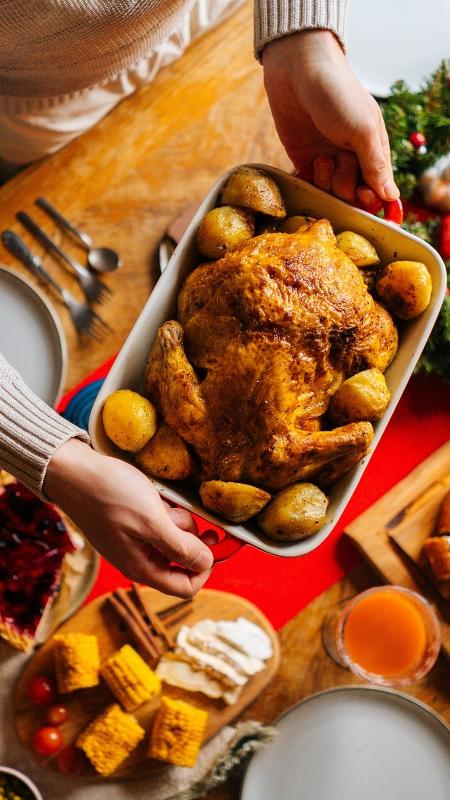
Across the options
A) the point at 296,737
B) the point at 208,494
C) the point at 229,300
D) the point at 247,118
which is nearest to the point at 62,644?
the point at 296,737

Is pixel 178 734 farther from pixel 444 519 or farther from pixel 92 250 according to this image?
pixel 92 250

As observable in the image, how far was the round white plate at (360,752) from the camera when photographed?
5.38 ft

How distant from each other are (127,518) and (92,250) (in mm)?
746

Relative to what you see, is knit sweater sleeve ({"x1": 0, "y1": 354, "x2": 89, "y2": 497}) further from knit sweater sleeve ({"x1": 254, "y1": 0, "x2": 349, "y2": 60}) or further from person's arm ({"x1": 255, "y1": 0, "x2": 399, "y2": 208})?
knit sweater sleeve ({"x1": 254, "y1": 0, "x2": 349, "y2": 60})

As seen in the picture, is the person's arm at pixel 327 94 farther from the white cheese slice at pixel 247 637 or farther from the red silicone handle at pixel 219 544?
the white cheese slice at pixel 247 637

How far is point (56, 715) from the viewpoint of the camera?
1617mm

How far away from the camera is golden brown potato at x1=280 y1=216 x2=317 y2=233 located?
127 centimetres

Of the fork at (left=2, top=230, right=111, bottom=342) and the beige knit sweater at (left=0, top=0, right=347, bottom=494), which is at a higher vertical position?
the beige knit sweater at (left=0, top=0, right=347, bottom=494)

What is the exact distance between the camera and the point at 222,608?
5.51 ft

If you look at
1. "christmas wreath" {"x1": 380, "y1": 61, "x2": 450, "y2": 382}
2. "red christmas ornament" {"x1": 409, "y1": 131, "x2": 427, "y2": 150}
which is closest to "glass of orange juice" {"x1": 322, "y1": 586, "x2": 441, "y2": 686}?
"christmas wreath" {"x1": 380, "y1": 61, "x2": 450, "y2": 382}

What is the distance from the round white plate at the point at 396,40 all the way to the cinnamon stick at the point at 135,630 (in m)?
1.22

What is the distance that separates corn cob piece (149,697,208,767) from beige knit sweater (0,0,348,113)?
1240 millimetres

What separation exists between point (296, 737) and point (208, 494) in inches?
30.3

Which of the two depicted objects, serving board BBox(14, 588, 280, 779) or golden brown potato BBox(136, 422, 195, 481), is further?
serving board BBox(14, 588, 280, 779)
